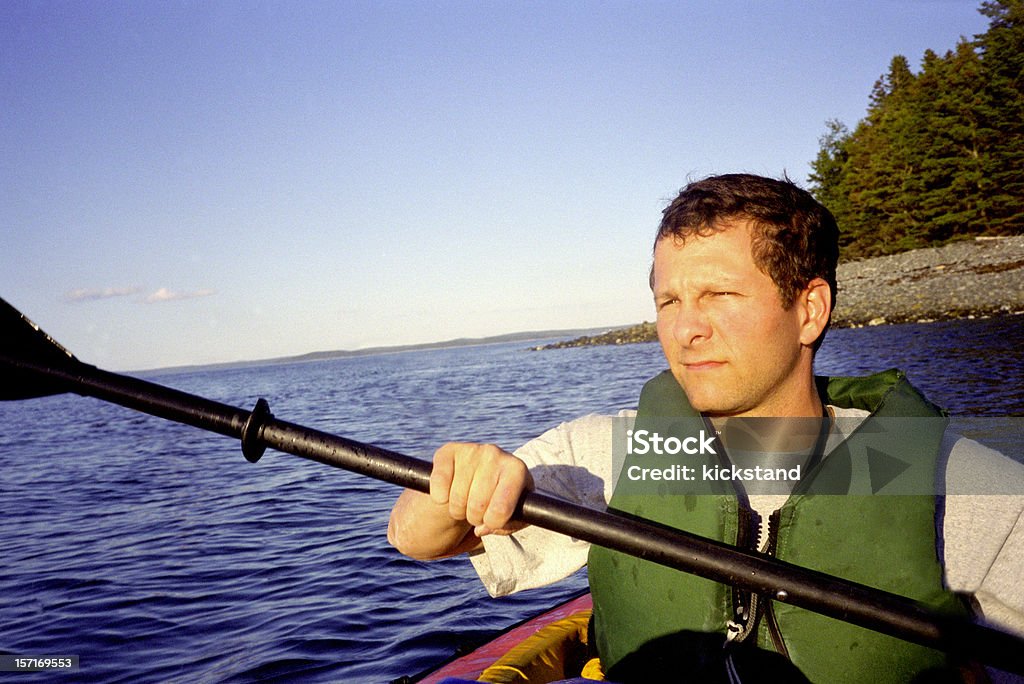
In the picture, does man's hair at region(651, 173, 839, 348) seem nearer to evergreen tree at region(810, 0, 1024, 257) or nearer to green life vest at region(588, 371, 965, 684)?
green life vest at region(588, 371, 965, 684)

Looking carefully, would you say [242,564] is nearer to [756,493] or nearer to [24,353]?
[756,493]

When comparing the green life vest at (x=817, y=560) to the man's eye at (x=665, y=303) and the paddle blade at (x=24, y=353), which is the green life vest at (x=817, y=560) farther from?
the paddle blade at (x=24, y=353)

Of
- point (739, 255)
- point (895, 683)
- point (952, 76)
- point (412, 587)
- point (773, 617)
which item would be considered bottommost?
point (412, 587)

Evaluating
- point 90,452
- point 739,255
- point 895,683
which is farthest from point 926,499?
point 90,452

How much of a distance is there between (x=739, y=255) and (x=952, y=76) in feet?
146

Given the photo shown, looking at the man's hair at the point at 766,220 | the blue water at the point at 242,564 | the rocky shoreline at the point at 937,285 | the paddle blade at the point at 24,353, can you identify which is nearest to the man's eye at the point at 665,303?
the man's hair at the point at 766,220

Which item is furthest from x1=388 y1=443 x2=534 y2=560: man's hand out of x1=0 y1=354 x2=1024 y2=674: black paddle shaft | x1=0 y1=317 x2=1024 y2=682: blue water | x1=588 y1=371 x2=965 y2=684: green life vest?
x1=0 y1=317 x2=1024 y2=682: blue water

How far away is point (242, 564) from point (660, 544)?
22.7 ft

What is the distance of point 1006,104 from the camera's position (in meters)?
36.1

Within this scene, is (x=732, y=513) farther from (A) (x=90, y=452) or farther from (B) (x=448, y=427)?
(A) (x=90, y=452)

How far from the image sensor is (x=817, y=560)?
2178mm

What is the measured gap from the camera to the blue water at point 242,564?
534cm

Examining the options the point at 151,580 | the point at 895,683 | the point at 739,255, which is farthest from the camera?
the point at 151,580

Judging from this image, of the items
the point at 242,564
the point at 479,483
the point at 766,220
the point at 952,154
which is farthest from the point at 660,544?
the point at 952,154
